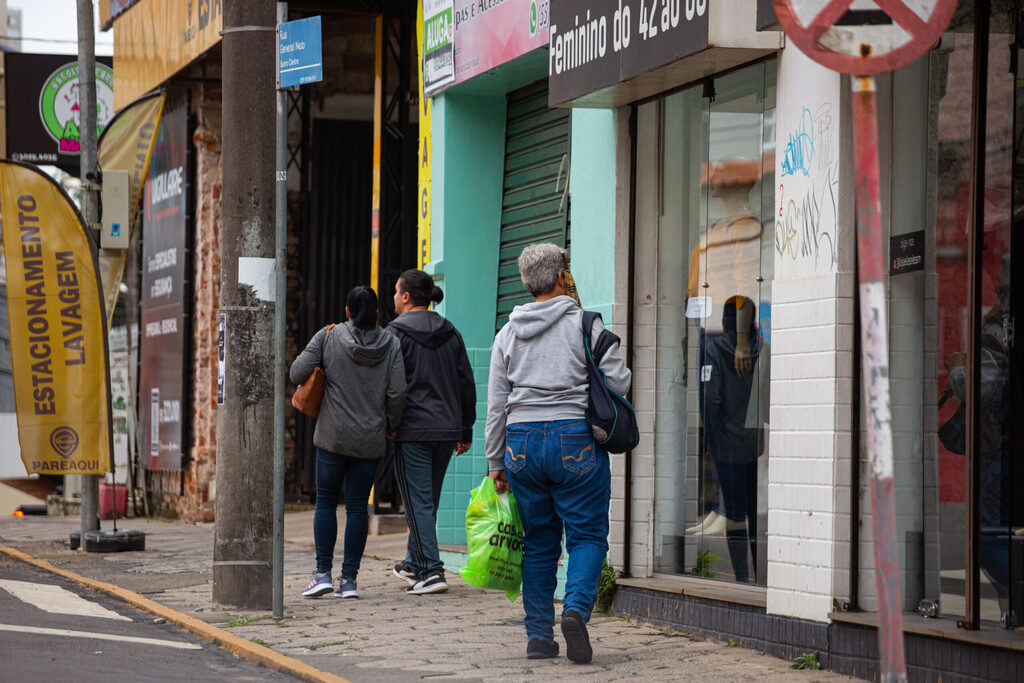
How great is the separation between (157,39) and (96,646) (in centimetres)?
1125

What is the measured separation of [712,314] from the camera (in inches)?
334

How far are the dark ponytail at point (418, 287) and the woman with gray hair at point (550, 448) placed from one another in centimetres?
238

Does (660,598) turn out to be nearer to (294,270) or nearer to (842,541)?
(842,541)

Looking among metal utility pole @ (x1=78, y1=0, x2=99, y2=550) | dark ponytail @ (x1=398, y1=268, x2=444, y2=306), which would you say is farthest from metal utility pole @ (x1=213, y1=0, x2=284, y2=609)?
metal utility pole @ (x1=78, y1=0, x2=99, y2=550)

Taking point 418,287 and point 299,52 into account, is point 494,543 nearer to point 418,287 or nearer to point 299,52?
point 418,287

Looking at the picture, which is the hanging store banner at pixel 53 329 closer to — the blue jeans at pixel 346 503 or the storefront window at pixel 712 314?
the blue jeans at pixel 346 503

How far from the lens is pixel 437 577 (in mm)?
9586

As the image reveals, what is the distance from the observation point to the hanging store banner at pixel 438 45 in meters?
11.4

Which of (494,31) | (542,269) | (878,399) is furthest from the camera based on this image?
(494,31)

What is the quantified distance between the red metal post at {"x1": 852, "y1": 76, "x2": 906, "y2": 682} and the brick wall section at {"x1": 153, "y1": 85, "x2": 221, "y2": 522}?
43.6 ft

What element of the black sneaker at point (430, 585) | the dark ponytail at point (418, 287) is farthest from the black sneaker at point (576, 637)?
the dark ponytail at point (418, 287)

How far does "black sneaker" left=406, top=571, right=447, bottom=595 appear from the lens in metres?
9.55

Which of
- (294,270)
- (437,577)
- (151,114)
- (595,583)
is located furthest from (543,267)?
(294,270)

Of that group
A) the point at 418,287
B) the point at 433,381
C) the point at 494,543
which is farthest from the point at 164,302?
the point at 494,543
